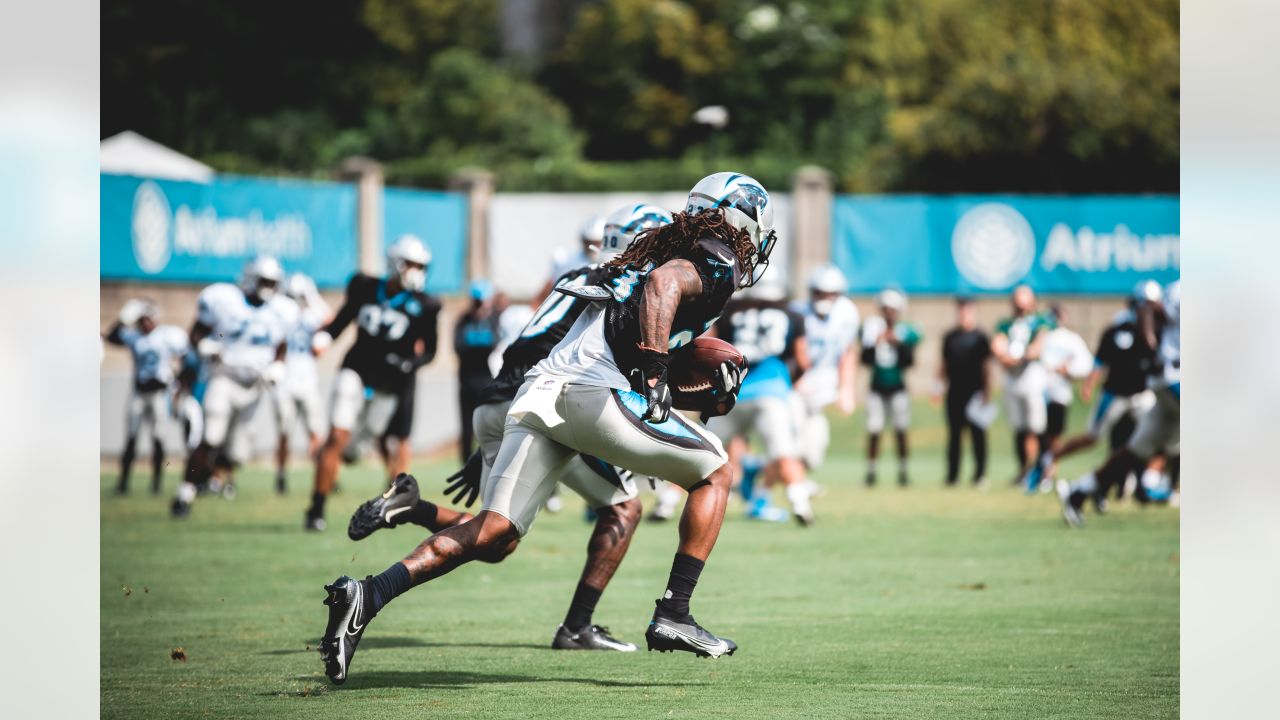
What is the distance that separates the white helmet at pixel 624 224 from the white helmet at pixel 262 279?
7473 millimetres

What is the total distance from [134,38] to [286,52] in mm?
16231

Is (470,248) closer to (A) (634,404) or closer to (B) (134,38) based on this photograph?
(B) (134,38)

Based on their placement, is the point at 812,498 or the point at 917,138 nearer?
the point at 812,498

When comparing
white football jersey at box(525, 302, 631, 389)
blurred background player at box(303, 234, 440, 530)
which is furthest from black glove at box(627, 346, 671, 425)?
blurred background player at box(303, 234, 440, 530)

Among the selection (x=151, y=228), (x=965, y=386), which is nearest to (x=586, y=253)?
(x=965, y=386)

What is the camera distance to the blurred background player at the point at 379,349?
41.6 feet

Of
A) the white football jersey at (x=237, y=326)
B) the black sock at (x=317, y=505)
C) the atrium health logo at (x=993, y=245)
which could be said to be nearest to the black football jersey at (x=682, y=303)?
the black sock at (x=317, y=505)

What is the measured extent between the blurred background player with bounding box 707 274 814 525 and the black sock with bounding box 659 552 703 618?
23.4 feet

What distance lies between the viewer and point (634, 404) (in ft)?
20.8

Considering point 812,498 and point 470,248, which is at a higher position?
point 470,248

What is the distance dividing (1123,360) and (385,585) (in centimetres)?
1088

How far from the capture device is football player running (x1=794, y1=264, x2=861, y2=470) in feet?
53.5

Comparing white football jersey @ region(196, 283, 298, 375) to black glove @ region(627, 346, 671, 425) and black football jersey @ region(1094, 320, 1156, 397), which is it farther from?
black glove @ region(627, 346, 671, 425)
